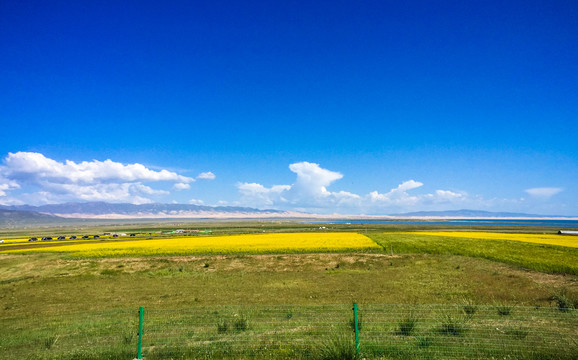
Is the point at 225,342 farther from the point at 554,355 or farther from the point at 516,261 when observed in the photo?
the point at 516,261

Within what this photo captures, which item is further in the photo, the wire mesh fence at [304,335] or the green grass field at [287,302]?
the green grass field at [287,302]

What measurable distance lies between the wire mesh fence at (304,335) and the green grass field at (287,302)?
57mm

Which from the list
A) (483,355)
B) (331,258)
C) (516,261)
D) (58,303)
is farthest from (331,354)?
(516,261)

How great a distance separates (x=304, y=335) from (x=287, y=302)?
21.3ft

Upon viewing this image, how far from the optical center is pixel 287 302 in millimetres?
15156

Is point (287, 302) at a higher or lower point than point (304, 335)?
lower

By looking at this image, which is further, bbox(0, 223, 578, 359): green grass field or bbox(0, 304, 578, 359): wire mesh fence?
bbox(0, 223, 578, 359): green grass field

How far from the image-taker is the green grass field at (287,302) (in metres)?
8.02

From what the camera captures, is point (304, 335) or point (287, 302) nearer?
point (304, 335)

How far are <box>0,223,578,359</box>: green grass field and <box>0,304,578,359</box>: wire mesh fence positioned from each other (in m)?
0.06

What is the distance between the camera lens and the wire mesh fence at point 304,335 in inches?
294

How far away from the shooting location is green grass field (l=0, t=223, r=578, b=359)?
8.02 m

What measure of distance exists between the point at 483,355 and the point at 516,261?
20824 millimetres

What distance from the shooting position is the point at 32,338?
33.1ft
